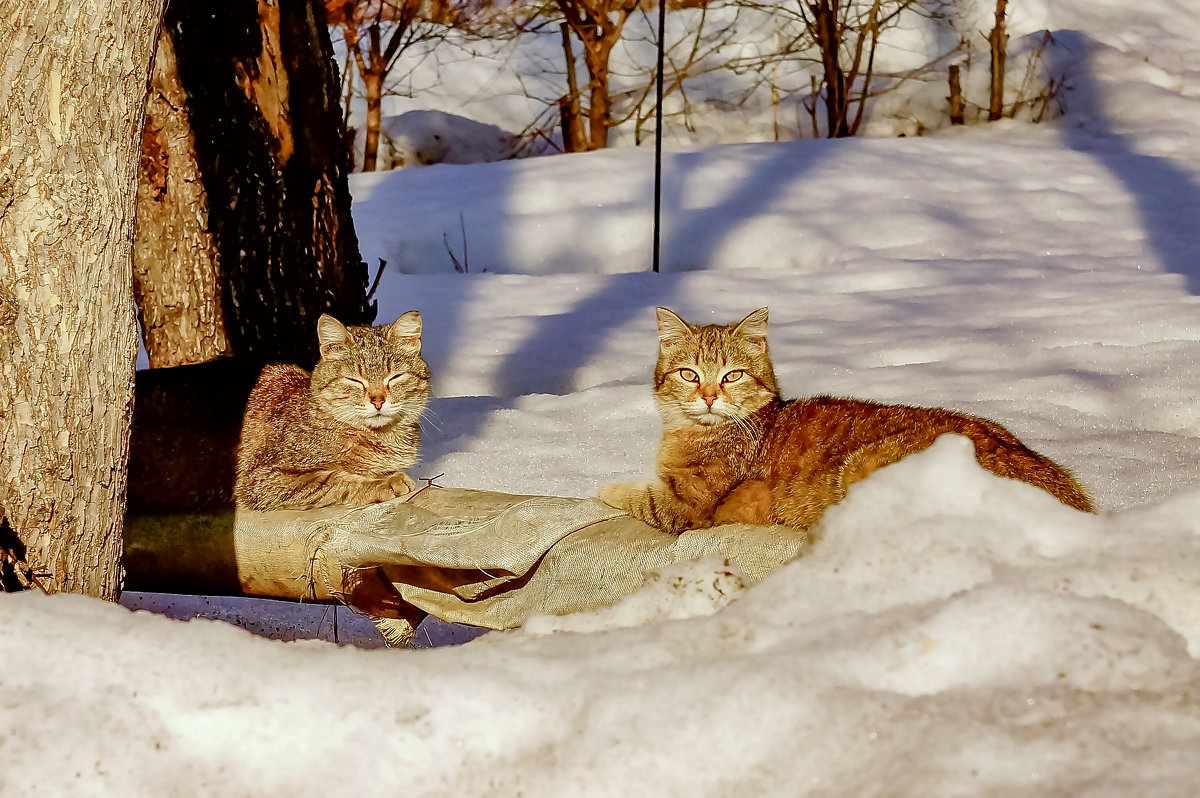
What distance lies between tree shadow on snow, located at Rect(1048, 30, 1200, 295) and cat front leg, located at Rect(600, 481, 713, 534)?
417cm

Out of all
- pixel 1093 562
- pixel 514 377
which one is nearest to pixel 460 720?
pixel 1093 562

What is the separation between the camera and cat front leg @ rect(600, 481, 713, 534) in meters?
3.23

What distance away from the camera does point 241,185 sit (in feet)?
12.9

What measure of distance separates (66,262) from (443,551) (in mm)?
1249

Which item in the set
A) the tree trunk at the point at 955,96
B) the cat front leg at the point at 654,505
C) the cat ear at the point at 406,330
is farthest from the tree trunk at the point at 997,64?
the cat front leg at the point at 654,505

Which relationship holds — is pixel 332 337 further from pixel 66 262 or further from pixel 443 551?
pixel 66 262

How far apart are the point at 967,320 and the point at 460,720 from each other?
473 cm

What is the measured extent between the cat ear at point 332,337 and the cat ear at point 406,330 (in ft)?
0.55

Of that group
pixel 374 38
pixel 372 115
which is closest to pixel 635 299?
pixel 372 115

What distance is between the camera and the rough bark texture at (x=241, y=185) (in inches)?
150

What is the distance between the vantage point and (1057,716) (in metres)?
1.70

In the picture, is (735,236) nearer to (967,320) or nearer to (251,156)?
(967,320)

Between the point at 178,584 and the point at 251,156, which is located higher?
the point at 251,156

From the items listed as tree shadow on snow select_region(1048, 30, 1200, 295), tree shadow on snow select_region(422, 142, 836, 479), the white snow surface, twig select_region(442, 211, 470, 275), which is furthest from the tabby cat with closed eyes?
tree shadow on snow select_region(1048, 30, 1200, 295)
